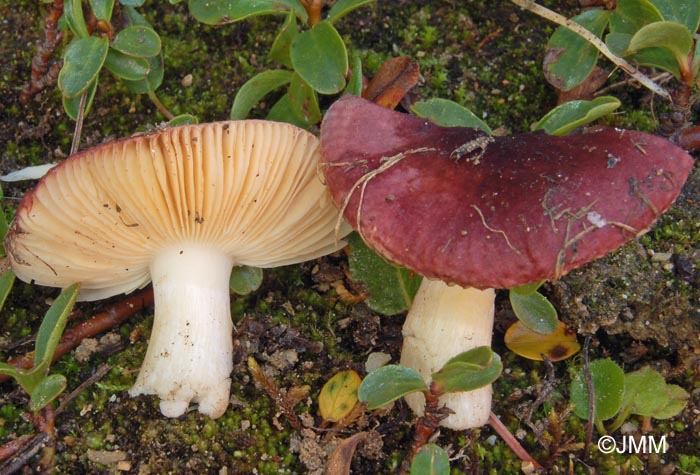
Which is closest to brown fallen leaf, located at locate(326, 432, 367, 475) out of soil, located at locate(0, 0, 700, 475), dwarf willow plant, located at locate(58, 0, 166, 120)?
soil, located at locate(0, 0, 700, 475)

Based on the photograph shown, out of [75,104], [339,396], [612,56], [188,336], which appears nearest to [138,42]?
[75,104]

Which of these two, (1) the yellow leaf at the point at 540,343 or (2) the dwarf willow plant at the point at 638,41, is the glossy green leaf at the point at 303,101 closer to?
(2) the dwarf willow plant at the point at 638,41

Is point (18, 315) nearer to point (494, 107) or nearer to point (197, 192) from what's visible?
point (197, 192)

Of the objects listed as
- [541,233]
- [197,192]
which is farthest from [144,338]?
[541,233]

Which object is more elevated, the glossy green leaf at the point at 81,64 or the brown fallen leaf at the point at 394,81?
the glossy green leaf at the point at 81,64

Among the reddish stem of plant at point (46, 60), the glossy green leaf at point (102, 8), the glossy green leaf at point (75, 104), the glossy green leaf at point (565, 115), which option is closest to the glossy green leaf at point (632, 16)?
the glossy green leaf at point (565, 115)

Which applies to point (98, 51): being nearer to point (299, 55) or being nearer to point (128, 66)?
point (128, 66)
